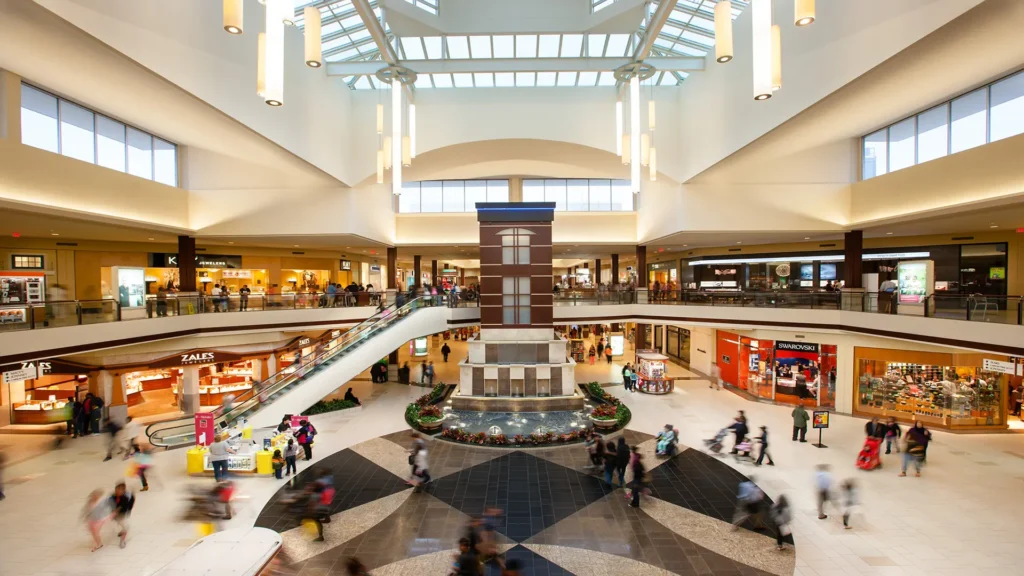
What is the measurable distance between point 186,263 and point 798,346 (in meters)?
27.7

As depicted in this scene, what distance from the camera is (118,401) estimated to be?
17.3 metres

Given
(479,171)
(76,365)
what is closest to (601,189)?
(479,171)

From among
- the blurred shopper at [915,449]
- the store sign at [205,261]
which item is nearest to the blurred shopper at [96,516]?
the blurred shopper at [915,449]

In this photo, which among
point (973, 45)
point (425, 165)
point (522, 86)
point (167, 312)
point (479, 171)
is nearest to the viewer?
point (973, 45)

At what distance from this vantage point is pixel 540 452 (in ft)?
44.2

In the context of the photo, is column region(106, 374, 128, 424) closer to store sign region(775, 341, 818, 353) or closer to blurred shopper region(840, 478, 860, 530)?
blurred shopper region(840, 478, 860, 530)

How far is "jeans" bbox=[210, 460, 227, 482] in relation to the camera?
36.3ft

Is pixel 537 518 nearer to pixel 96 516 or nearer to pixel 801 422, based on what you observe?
pixel 96 516

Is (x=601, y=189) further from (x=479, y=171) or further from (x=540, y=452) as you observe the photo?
(x=540, y=452)

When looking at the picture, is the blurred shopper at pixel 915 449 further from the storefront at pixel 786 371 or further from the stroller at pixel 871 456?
the storefront at pixel 786 371

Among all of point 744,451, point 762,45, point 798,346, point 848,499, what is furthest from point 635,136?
point 798,346

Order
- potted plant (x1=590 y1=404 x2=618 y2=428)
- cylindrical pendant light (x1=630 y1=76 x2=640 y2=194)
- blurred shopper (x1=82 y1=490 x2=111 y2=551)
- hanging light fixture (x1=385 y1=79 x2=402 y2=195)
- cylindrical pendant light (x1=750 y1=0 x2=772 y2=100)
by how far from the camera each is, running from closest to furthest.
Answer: cylindrical pendant light (x1=750 y1=0 x2=772 y2=100), blurred shopper (x1=82 y1=490 x2=111 y2=551), cylindrical pendant light (x1=630 y1=76 x2=640 y2=194), hanging light fixture (x1=385 y1=79 x2=402 y2=195), potted plant (x1=590 y1=404 x2=618 y2=428)

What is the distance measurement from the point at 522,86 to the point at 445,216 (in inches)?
352

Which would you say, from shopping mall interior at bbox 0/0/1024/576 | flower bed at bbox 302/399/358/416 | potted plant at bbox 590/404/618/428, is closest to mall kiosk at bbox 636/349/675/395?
shopping mall interior at bbox 0/0/1024/576
